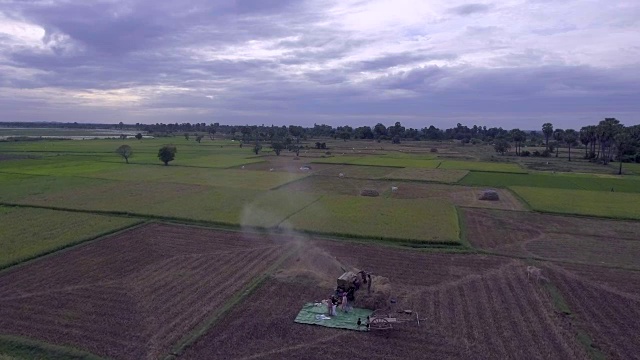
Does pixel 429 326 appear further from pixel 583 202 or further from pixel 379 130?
pixel 379 130

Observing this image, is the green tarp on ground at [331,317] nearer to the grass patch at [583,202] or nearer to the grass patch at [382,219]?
the grass patch at [382,219]

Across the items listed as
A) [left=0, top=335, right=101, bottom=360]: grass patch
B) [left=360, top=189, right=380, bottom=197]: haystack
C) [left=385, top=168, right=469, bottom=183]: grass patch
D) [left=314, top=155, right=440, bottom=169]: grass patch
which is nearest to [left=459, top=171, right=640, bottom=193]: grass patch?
[left=385, top=168, right=469, bottom=183]: grass patch

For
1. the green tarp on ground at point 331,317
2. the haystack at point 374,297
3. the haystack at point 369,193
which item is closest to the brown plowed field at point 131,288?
the green tarp on ground at point 331,317

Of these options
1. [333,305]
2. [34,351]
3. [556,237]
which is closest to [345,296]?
[333,305]

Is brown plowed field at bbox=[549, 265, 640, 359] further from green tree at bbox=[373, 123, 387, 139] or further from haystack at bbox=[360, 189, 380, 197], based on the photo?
green tree at bbox=[373, 123, 387, 139]

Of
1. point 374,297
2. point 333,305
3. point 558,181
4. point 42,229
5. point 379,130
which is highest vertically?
point 379,130

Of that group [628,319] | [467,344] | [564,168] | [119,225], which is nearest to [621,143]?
[564,168]

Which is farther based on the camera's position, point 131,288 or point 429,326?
point 131,288
